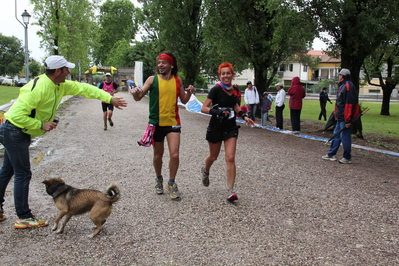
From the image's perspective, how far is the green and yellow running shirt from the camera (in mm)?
5234

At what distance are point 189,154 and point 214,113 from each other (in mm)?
3640

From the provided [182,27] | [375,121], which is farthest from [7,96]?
[375,121]

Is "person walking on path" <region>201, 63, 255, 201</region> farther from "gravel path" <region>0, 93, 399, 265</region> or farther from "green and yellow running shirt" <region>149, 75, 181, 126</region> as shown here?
"gravel path" <region>0, 93, 399, 265</region>

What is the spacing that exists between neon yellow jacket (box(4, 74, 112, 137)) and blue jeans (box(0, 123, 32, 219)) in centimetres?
10

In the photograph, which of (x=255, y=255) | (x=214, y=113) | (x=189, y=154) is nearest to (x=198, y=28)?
(x=189, y=154)

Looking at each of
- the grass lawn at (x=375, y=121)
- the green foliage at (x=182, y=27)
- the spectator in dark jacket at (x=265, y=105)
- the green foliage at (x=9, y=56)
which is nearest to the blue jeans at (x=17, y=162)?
the spectator in dark jacket at (x=265, y=105)

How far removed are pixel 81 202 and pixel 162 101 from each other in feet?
5.86

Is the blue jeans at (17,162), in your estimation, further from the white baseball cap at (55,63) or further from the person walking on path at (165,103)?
the person walking on path at (165,103)

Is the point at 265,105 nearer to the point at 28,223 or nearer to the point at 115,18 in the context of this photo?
the point at 28,223

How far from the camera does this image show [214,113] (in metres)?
5.32

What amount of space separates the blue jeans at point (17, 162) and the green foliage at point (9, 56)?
107631mm

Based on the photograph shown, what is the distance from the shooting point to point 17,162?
417 centimetres

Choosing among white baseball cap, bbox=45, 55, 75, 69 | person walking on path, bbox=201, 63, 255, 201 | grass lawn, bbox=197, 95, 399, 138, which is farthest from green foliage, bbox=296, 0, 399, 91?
white baseball cap, bbox=45, 55, 75, 69

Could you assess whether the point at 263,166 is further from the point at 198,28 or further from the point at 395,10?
the point at 198,28
